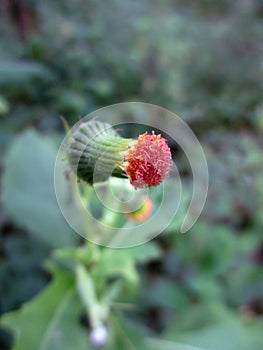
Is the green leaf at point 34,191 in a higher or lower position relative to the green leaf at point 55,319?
higher

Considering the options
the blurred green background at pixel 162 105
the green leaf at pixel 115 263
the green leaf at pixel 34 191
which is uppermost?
the blurred green background at pixel 162 105

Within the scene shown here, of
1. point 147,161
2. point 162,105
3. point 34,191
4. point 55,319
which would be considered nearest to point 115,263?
point 55,319

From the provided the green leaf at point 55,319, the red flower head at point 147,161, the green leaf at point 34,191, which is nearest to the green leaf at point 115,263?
the green leaf at point 55,319

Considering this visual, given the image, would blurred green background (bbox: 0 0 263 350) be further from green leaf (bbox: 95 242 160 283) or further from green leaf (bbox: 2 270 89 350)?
green leaf (bbox: 95 242 160 283)

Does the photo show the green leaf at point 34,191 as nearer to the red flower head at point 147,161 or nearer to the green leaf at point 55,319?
the green leaf at point 55,319

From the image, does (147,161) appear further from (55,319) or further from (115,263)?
(55,319)
